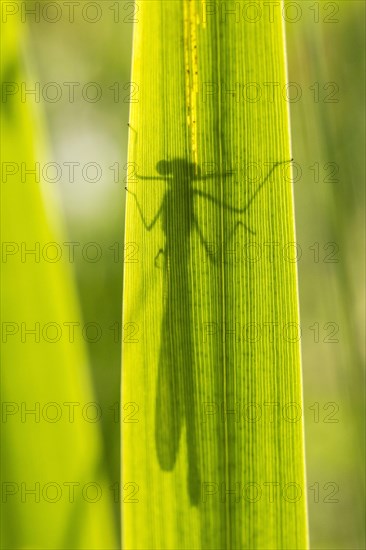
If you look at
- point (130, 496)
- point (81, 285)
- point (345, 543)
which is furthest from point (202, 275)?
point (345, 543)

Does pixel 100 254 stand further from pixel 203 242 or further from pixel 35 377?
pixel 203 242

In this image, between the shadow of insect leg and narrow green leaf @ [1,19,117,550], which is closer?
the shadow of insect leg

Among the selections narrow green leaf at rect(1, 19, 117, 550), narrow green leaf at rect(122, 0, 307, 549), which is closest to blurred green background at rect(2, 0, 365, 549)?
narrow green leaf at rect(1, 19, 117, 550)

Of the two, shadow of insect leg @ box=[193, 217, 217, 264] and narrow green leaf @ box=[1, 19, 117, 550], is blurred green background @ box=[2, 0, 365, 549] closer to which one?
narrow green leaf @ box=[1, 19, 117, 550]

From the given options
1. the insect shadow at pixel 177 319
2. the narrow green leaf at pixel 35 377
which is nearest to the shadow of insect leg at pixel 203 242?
the insect shadow at pixel 177 319

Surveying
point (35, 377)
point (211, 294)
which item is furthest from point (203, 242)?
point (35, 377)

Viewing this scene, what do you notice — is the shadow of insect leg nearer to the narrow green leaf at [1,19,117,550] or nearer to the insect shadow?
the insect shadow

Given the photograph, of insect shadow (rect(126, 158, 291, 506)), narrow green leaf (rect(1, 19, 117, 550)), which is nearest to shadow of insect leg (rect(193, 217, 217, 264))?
insect shadow (rect(126, 158, 291, 506))

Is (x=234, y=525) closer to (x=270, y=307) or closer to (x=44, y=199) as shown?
(x=270, y=307)
